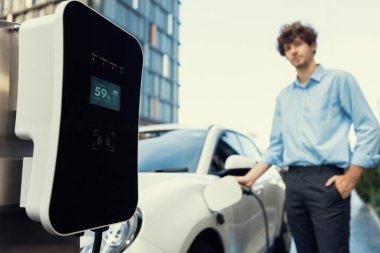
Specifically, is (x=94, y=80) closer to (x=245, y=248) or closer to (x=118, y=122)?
(x=118, y=122)

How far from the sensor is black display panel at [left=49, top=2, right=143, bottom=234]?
0.75 m

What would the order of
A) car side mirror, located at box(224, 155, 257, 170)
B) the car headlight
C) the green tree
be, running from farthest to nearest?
1. the green tree
2. car side mirror, located at box(224, 155, 257, 170)
3. the car headlight

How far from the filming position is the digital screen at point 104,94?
0.83 m

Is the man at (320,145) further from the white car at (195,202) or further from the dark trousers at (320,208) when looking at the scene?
the white car at (195,202)

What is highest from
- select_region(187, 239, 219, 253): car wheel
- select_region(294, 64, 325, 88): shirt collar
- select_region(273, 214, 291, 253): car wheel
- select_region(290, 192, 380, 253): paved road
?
select_region(294, 64, 325, 88): shirt collar

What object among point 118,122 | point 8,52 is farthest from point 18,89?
point 118,122

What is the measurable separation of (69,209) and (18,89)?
10.1 inches

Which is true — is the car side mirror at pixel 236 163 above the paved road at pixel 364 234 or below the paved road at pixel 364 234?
above

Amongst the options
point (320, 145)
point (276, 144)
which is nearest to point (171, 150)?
point (276, 144)

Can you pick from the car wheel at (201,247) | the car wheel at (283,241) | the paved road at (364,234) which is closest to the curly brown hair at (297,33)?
the car wheel at (201,247)

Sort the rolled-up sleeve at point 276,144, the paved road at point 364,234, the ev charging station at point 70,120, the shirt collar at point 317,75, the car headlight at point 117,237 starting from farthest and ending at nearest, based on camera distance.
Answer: the paved road at point 364,234 → the rolled-up sleeve at point 276,144 → the shirt collar at point 317,75 → the car headlight at point 117,237 → the ev charging station at point 70,120

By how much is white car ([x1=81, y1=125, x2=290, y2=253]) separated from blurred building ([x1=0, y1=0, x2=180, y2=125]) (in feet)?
99.9

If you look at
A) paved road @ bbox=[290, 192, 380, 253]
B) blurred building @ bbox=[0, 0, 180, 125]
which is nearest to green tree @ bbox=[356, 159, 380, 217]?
paved road @ bbox=[290, 192, 380, 253]

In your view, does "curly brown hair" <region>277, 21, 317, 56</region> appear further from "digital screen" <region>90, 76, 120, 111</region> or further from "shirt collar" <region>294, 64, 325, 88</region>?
"digital screen" <region>90, 76, 120, 111</region>
